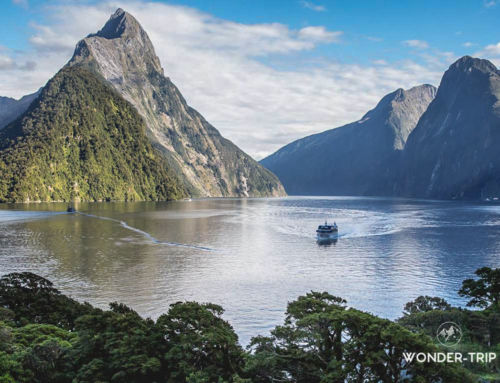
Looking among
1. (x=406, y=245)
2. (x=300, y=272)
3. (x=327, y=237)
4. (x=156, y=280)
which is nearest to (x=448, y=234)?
(x=406, y=245)

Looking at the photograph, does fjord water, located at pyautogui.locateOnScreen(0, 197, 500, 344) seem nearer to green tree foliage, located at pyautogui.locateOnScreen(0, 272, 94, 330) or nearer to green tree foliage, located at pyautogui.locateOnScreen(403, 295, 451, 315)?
green tree foliage, located at pyautogui.locateOnScreen(403, 295, 451, 315)

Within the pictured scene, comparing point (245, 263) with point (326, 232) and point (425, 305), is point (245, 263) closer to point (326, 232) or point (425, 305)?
point (425, 305)

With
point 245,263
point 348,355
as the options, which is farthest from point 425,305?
point 245,263

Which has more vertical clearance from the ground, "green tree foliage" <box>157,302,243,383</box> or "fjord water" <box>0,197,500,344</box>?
"green tree foliage" <box>157,302,243,383</box>

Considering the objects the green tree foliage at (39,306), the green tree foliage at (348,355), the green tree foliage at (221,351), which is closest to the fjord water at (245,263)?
the green tree foliage at (39,306)

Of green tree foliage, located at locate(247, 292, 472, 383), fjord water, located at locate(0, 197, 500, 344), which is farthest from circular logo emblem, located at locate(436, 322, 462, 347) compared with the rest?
fjord water, located at locate(0, 197, 500, 344)

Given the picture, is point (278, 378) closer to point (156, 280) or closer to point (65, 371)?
point (65, 371)

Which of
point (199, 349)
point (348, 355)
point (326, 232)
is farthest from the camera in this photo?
point (326, 232)
